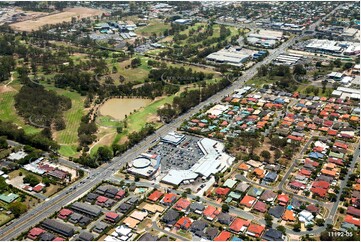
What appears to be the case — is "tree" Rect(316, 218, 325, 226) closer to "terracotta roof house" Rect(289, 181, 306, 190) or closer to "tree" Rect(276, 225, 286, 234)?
"tree" Rect(276, 225, 286, 234)

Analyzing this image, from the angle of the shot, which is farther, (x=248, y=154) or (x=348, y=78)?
(x=348, y=78)

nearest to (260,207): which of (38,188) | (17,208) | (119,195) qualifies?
(119,195)

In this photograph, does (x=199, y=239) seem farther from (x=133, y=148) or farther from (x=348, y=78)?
(x=348, y=78)

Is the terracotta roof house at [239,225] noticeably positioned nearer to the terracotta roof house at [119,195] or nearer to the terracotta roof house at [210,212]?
the terracotta roof house at [210,212]

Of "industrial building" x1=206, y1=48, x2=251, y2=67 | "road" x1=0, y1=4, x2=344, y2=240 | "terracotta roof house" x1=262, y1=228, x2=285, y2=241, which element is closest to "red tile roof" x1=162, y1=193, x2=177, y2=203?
"road" x1=0, y1=4, x2=344, y2=240

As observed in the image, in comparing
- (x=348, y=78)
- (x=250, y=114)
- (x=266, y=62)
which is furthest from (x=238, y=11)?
(x=250, y=114)

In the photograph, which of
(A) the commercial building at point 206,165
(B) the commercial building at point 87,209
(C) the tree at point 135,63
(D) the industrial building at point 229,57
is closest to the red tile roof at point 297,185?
(A) the commercial building at point 206,165
